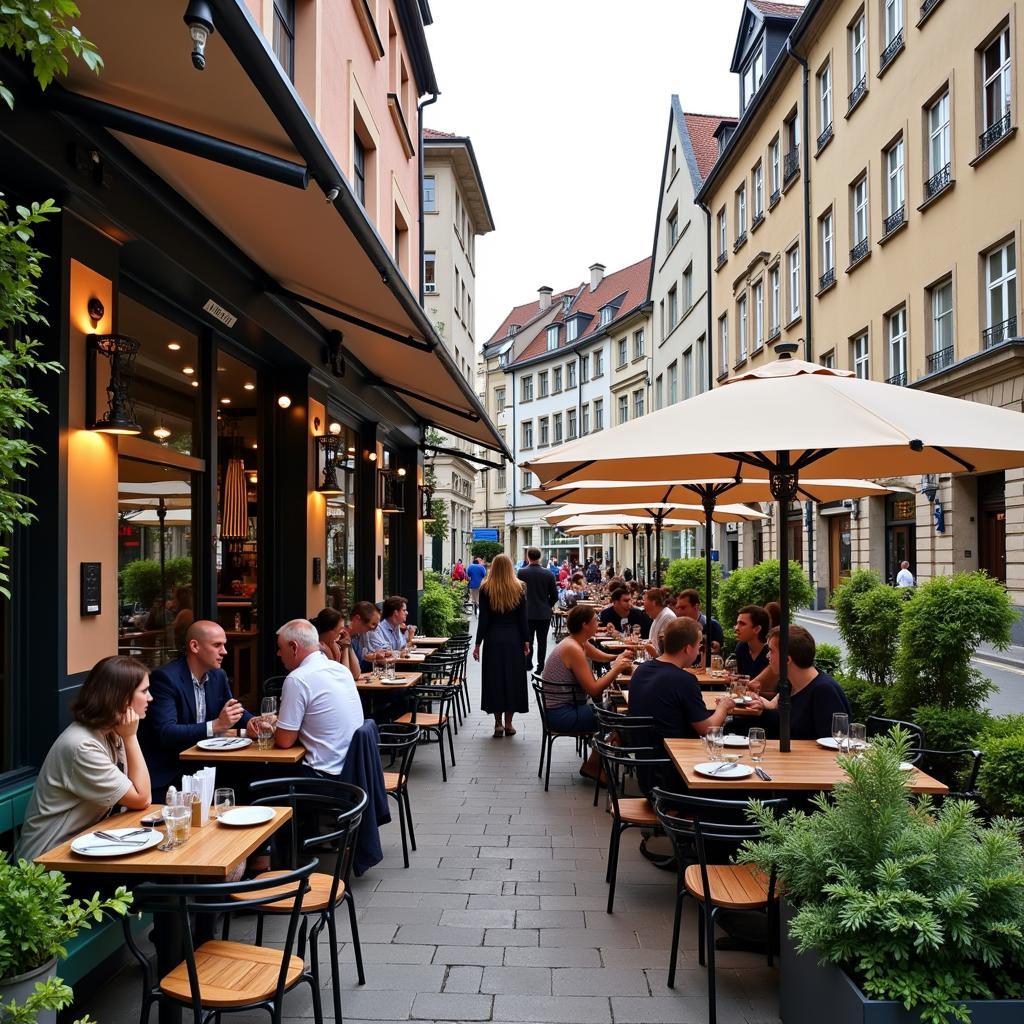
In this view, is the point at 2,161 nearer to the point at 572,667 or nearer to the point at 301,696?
the point at 301,696

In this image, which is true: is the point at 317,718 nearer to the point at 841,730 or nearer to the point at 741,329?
the point at 841,730

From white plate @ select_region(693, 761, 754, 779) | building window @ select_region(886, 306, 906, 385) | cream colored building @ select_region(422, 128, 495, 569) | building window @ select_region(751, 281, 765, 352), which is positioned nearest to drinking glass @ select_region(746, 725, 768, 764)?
white plate @ select_region(693, 761, 754, 779)

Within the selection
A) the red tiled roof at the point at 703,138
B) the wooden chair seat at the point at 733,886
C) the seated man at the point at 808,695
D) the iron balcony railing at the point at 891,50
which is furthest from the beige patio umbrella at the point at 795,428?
the red tiled roof at the point at 703,138

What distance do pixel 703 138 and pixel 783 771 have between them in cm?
3862

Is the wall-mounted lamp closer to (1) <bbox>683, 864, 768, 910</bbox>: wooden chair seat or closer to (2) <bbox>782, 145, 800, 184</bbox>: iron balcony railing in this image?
(1) <bbox>683, 864, 768, 910</bbox>: wooden chair seat

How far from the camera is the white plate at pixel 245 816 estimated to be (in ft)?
12.1

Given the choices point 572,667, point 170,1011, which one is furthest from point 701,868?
point 572,667

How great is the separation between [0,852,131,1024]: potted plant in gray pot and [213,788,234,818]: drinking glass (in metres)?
1.29

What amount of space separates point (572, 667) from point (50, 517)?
4.37 m

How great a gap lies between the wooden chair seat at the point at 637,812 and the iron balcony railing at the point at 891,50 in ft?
67.6

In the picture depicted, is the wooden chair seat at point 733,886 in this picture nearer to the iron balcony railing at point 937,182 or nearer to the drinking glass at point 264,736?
the drinking glass at point 264,736

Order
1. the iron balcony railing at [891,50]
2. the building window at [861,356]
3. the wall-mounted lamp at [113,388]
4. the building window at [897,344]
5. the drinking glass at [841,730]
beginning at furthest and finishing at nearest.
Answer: the building window at [861,356] → the building window at [897,344] → the iron balcony railing at [891,50] → the drinking glass at [841,730] → the wall-mounted lamp at [113,388]

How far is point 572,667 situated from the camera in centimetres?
751

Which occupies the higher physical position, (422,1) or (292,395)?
(422,1)
